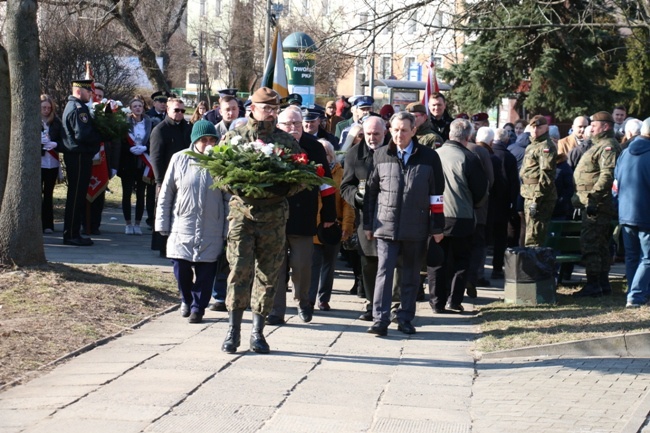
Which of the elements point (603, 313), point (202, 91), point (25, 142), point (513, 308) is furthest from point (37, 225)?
point (202, 91)

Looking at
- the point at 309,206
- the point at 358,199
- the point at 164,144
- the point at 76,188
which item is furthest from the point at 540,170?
the point at 76,188

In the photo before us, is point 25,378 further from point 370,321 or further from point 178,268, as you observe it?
point 370,321

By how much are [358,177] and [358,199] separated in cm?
29

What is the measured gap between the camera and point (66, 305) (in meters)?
9.86

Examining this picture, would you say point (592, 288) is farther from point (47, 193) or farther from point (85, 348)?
point (47, 193)

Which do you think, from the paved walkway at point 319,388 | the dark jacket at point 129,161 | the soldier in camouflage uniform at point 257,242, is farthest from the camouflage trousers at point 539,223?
the dark jacket at point 129,161

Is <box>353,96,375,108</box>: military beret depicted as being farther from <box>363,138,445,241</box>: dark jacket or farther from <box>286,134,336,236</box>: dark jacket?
<box>363,138,445,241</box>: dark jacket

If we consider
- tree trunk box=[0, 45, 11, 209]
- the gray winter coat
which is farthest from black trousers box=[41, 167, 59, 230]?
the gray winter coat

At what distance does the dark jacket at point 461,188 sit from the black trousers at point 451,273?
16 cm

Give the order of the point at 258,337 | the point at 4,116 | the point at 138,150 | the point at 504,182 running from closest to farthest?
the point at 258,337 < the point at 4,116 < the point at 504,182 < the point at 138,150

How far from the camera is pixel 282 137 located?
868 centimetres

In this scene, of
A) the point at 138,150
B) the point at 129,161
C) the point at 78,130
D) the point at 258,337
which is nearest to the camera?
the point at 258,337

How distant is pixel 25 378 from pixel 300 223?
3.21 m

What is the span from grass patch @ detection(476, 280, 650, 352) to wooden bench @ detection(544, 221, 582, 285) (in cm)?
105
